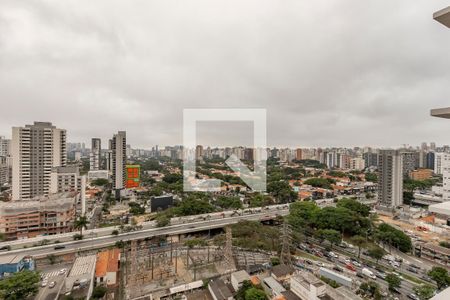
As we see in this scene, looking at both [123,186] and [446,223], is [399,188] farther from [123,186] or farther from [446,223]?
[123,186]

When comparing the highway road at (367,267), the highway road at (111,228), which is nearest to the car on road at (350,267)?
the highway road at (367,267)

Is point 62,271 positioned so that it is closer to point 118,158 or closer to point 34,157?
point 34,157

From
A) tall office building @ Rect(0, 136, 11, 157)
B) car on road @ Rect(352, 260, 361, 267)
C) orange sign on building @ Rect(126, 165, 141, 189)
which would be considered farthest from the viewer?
tall office building @ Rect(0, 136, 11, 157)

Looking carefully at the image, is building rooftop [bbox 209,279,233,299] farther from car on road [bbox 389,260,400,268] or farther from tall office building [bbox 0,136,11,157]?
tall office building [bbox 0,136,11,157]

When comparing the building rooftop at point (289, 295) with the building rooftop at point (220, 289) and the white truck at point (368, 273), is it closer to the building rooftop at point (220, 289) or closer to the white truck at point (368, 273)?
the building rooftop at point (220, 289)

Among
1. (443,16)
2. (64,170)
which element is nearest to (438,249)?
(443,16)

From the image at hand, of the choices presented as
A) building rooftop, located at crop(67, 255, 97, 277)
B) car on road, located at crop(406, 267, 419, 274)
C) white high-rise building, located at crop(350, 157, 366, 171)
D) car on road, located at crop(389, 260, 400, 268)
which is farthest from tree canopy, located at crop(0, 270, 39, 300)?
Answer: white high-rise building, located at crop(350, 157, 366, 171)
